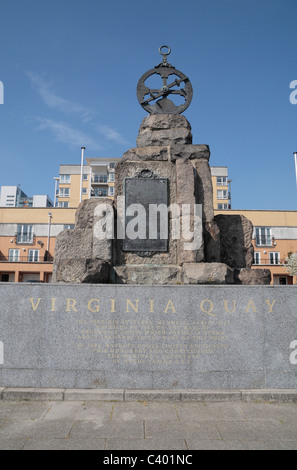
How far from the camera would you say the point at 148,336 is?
4898 millimetres

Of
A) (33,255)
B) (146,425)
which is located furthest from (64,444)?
(33,255)

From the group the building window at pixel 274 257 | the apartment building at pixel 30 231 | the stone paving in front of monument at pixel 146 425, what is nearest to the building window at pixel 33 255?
the apartment building at pixel 30 231

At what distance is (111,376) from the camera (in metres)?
4.77

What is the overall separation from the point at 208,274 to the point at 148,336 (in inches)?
52.8

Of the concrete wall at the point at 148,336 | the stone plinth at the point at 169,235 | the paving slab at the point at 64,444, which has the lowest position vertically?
the paving slab at the point at 64,444

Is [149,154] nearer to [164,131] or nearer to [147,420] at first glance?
[164,131]

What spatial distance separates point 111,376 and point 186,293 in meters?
1.50

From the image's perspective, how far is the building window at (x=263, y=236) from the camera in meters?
34.7

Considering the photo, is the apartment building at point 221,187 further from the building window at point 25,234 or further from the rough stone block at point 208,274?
the rough stone block at point 208,274

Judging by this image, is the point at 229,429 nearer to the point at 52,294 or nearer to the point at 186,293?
the point at 186,293

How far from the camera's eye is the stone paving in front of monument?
3316 millimetres

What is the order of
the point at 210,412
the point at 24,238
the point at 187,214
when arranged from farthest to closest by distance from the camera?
1. the point at 24,238
2. the point at 187,214
3. the point at 210,412

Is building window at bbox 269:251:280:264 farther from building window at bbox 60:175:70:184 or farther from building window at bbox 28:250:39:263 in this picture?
building window at bbox 60:175:70:184

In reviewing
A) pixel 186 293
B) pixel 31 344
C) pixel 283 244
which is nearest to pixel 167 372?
pixel 186 293
